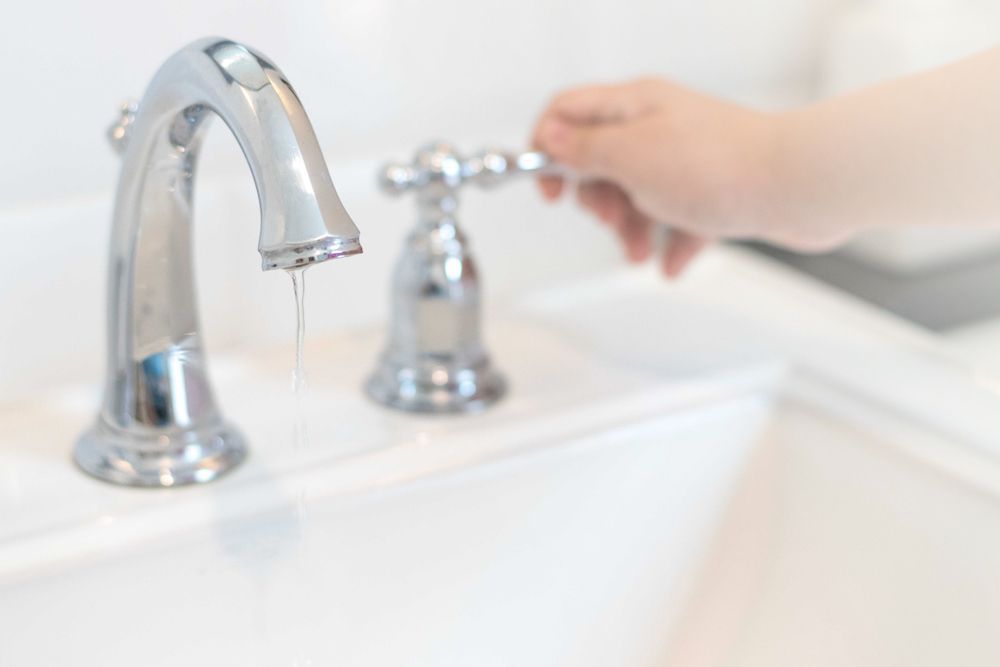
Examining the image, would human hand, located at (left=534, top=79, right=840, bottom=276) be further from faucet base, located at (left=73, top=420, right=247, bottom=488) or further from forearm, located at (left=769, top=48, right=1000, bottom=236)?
faucet base, located at (left=73, top=420, right=247, bottom=488)

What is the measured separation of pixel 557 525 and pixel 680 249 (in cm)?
16

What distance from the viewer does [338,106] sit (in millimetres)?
559

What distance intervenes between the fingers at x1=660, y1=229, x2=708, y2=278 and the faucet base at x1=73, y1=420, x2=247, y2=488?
0.23 metres

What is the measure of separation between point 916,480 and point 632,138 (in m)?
0.18

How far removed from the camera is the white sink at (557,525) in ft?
1.37

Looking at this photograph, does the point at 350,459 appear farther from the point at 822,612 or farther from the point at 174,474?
the point at 822,612

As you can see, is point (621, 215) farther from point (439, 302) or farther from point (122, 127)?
point (122, 127)

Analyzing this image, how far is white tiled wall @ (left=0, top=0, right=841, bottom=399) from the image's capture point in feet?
1.62

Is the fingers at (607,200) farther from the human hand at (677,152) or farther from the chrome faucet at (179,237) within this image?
the chrome faucet at (179,237)

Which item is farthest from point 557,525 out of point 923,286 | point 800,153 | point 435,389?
point 923,286

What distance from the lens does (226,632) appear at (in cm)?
42

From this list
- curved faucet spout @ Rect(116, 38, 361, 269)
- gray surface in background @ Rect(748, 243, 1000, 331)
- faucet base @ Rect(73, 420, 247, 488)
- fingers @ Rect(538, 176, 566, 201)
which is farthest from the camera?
gray surface in background @ Rect(748, 243, 1000, 331)

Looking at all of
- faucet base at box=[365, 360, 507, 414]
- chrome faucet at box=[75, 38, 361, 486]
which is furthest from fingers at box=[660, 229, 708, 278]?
chrome faucet at box=[75, 38, 361, 486]

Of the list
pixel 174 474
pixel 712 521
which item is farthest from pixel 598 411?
pixel 174 474
